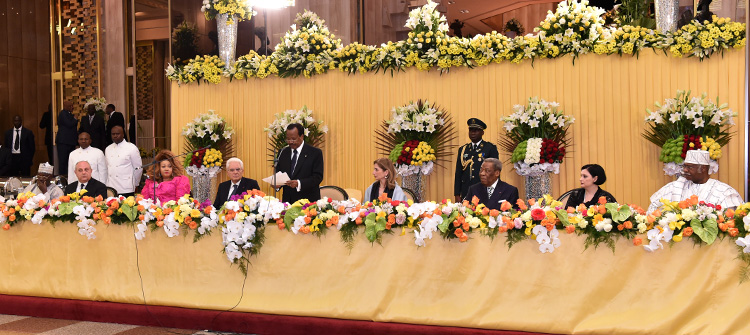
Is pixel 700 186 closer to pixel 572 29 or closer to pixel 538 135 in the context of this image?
pixel 538 135

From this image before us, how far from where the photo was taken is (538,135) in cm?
680

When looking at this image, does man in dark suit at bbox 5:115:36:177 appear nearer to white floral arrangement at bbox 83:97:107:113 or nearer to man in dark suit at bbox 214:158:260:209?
white floral arrangement at bbox 83:97:107:113

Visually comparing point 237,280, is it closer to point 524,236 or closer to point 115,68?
point 524,236

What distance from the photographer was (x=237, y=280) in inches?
173

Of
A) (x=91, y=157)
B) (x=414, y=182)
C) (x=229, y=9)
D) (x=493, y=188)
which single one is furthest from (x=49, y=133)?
(x=493, y=188)

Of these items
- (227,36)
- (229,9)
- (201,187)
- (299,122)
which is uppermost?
(229,9)

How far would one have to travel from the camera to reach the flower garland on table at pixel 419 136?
721 centimetres

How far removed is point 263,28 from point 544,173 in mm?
4325

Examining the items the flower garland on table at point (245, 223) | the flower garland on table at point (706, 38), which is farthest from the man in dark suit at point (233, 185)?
the flower garland on table at point (706, 38)

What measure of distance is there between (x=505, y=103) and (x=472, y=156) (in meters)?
0.88

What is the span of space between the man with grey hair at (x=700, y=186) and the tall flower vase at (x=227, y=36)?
4.89m

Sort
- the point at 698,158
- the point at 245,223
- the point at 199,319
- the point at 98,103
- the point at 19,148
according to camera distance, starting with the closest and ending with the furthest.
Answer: the point at 245,223 < the point at 199,319 < the point at 698,158 < the point at 98,103 < the point at 19,148

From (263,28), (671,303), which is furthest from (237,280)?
(263,28)

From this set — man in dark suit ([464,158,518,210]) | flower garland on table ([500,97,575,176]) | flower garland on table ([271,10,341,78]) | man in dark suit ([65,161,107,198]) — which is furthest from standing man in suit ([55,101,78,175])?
man in dark suit ([464,158,518,210])
